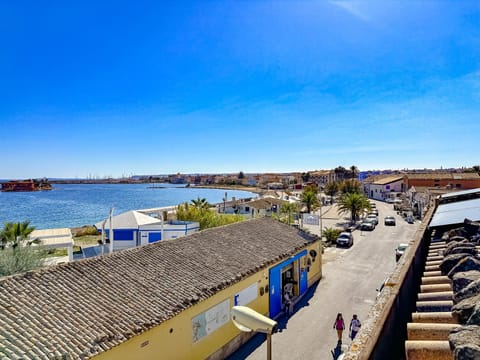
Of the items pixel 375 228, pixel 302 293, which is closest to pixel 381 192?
pixel 375 228

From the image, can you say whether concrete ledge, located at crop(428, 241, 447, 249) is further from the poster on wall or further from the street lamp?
the poster on wall

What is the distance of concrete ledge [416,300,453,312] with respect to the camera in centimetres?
375

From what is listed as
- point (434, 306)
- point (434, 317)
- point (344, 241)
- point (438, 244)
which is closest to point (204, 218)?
point (344, 241)

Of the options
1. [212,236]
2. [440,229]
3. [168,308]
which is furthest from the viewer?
[212,236]

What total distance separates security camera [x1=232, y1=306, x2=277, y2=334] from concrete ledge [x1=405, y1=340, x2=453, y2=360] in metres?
3.13

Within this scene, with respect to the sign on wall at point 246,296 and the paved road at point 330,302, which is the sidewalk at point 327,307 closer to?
the paved road at point 330,302

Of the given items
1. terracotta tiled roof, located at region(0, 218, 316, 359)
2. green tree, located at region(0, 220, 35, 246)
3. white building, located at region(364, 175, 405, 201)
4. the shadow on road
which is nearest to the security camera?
terracotta tiled roof, located at region(0, 218, 316, 359)

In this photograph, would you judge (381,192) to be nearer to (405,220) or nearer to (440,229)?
(405,220)

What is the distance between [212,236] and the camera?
60.5 ft

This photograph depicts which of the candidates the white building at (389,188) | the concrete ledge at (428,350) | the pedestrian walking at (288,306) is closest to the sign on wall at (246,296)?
the pedestrian walking at (288,306)

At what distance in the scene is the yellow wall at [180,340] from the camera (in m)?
9.32

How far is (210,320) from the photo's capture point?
1267 centimetres

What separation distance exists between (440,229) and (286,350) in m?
8.55

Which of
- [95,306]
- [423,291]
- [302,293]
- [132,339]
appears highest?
[423,291]
